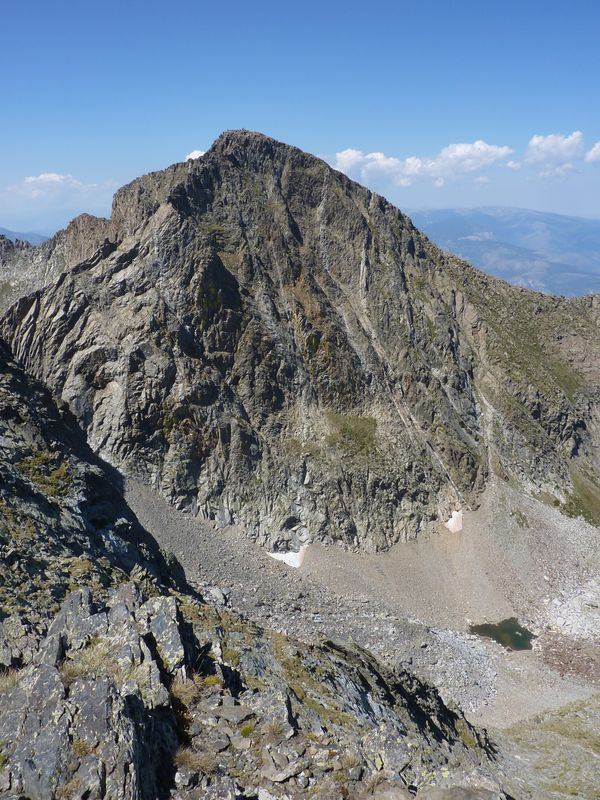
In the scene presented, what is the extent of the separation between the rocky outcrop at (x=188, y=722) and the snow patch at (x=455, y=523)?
4874cm

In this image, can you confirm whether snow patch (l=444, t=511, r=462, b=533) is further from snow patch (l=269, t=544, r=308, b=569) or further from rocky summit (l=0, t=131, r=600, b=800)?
snow patch (l=269, t=544, r=308, b=569)

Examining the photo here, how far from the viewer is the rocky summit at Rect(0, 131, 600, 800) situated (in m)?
12.8

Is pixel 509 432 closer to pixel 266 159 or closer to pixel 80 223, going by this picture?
pixel 266 159

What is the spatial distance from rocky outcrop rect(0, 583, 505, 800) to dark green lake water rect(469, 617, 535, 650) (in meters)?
37.7

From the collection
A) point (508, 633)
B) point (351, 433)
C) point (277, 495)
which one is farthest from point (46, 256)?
point (508, 633)

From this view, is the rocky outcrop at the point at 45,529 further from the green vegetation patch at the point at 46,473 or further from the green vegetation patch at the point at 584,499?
the green vegetation patch at the point at 584,499

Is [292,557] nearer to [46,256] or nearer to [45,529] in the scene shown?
[45,529]

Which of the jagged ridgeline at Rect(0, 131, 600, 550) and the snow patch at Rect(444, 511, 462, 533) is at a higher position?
the jagged ridgeline at Rect(0, 131, 600, 550)

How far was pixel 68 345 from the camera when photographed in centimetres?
6309

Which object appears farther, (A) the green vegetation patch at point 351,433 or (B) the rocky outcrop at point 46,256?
(B) the rocky outcrop at point 46,256

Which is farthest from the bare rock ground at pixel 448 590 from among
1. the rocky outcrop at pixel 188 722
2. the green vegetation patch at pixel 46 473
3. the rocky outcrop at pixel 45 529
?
the rocky outcrop at pixel 188 722

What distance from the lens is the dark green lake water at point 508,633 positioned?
53162 millimetres

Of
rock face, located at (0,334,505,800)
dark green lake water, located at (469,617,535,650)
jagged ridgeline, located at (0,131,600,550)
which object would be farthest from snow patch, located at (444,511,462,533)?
rock face, located at (0,334,505,800)

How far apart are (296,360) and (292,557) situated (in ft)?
83.7
